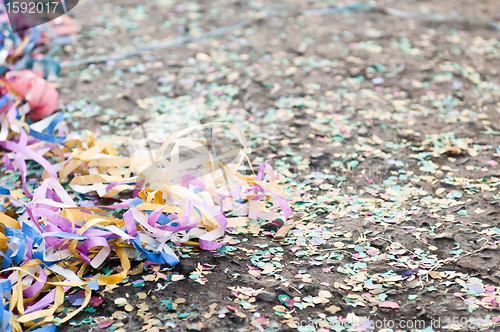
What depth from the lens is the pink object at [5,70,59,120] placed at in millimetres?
2301

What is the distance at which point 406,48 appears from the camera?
3.20 metres

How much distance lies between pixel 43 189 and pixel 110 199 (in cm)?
27

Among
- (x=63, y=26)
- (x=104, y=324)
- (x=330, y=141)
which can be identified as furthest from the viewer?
(x=63, y=26)

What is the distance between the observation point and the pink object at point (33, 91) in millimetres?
2301

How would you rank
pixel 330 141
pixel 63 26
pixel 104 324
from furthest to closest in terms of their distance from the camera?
pixel 63 26 → pixel 330 141 → pixel 104 324

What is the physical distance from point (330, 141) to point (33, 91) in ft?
5.02

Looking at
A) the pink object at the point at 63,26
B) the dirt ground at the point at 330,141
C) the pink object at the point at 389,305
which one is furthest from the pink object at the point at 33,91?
the pink object at the point at 389,305

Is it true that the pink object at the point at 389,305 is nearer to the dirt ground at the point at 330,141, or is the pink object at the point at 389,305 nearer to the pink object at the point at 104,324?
the dirt ground at the point at 330,141

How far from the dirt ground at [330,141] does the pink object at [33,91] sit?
17 centimetres

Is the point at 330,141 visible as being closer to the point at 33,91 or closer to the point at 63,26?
the point at 33,91

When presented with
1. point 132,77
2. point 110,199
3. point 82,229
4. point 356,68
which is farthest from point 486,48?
point 82,229

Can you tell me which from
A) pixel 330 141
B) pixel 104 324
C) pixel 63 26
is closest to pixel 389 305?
pixel 104 324

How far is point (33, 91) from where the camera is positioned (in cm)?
232

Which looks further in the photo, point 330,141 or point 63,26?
Answer: point 63,26
